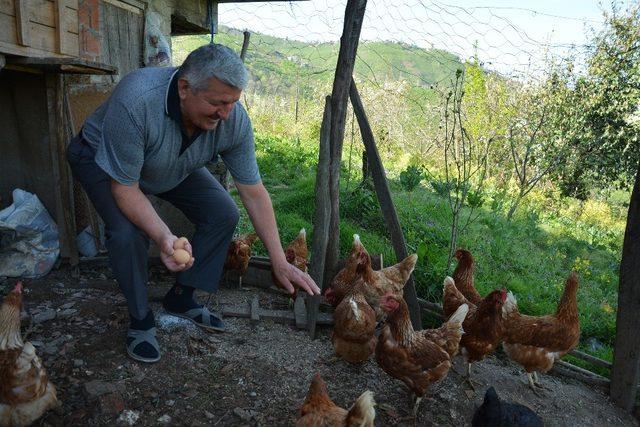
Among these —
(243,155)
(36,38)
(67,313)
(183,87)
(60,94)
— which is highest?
(36,38)

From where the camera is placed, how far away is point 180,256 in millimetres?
2137

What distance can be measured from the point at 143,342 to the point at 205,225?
2.94 ft

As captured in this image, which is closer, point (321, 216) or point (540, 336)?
point (540, 336)

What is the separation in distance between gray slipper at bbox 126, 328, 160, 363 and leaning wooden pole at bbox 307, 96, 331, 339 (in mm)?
1170

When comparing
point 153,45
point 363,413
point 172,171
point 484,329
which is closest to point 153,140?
point 172,171

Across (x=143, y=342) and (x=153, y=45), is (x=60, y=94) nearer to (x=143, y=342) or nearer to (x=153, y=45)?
(x=153, y=45)

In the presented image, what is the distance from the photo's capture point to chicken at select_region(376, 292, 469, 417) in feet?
9.14

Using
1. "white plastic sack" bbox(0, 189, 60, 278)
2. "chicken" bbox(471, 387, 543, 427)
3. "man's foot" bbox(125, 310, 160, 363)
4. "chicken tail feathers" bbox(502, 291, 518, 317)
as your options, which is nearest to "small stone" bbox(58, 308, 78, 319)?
"man's foot" bbox(125, 310, 160, 363)

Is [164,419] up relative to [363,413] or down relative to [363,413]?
down

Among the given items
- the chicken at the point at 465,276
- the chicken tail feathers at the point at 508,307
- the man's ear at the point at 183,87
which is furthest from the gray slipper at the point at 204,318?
the chicken tail feathers at the point at 508,307

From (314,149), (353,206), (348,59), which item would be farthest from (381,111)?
(348,59)

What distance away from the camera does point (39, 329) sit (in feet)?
9.77

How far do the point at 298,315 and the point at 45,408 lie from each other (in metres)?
1.85

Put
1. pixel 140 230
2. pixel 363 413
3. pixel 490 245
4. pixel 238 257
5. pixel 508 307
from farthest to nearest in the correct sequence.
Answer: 1. pixel 490 245
2. pixel 238 257
3. pixel 508 307
4. pixel 140 230
5. pixel 363 413
